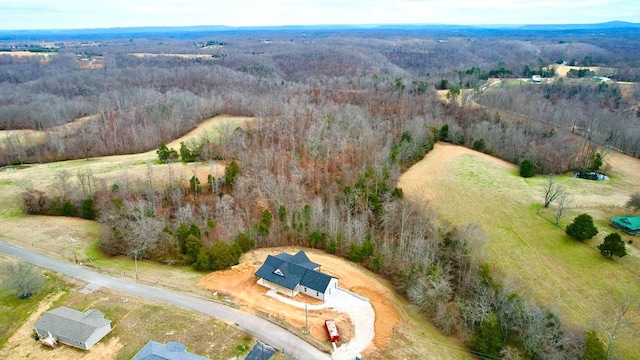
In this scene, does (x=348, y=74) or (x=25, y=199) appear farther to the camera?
(x=348, y=74)

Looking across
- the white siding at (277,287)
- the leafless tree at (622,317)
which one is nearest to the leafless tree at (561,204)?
the leafless tree at (622,317)

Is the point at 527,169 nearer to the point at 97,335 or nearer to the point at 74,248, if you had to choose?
the point at 97,335

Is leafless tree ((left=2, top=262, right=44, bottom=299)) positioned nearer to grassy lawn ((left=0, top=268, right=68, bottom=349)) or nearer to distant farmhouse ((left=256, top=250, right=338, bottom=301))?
grassy lawn ((left=0, top=268, right=68, bottom=349))

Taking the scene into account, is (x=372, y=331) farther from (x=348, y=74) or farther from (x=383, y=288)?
(x=348, y=74)

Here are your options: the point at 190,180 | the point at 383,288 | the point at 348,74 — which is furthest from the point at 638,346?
the point at 348,74

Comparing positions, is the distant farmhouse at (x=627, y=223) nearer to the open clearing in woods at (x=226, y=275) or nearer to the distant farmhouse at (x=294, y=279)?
the open clearing in woods at (x=226, y=275)
